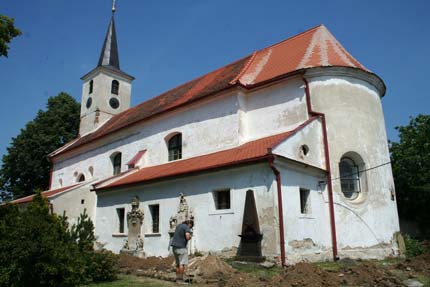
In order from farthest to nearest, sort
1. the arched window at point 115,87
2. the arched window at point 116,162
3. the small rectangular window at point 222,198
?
the arched window at point 115,87 < the arched window at point 116,162 < the small rectangular window at point 222,198

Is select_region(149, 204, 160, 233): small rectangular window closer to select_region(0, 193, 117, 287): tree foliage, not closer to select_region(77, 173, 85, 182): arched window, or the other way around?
select_region(0, 193, 117, 287): tree foliage

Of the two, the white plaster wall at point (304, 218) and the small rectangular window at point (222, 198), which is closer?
the white plaster wall at point (304, 218)

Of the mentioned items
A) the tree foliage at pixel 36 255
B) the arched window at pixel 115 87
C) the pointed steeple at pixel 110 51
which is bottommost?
the tree foliage at pixel 36 255

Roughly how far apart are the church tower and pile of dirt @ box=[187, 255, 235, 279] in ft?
66.5

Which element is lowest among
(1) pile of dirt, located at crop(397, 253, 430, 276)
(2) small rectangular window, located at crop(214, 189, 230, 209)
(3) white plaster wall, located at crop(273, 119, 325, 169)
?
(1) pile of dirt, located at crop(397, 253, 430, 276)

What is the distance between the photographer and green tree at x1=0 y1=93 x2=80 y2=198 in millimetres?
30969

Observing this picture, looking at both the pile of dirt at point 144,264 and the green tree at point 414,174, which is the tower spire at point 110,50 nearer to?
the pile of dirt at point 144,264

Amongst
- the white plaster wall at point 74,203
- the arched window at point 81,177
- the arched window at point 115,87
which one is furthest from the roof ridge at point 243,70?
the arched window at point 115,87

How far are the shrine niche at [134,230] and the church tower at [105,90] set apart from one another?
14.2 m

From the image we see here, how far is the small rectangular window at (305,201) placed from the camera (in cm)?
1238

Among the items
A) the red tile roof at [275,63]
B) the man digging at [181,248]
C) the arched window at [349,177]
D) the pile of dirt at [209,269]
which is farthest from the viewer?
the red tile roof at [275,63]

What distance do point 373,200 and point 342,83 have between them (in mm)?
4734

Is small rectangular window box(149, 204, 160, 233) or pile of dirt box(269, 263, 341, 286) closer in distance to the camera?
pile of dirt box(269, 263, 341, 286)

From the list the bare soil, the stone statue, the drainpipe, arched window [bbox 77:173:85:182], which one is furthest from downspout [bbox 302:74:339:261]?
arched window [bbox 77:173:85:182]
